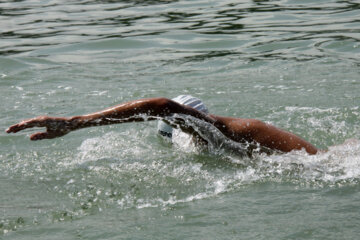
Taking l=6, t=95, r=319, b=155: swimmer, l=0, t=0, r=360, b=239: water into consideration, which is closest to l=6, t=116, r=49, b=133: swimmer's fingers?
l=6, t=95, r=319, b=155: swimmer

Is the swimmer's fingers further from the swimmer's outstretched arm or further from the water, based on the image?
the water

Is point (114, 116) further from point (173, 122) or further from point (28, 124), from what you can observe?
point (28, 124)

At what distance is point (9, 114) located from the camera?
8.22m

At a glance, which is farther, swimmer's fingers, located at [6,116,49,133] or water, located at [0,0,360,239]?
swimmer's fingers, located at [6,116,49,133]

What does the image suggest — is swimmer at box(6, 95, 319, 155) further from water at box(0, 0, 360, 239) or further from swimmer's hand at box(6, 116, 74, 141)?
water at box(0, 0, 360, 239)

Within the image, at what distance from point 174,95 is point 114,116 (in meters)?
3.44

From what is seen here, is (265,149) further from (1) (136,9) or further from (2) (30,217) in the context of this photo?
(1) (136,9)

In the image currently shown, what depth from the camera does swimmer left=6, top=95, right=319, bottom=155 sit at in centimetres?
543

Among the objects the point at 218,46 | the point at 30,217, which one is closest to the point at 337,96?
the point at 218,46

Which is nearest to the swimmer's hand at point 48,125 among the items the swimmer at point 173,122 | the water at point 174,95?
the swimmer at point 173,122

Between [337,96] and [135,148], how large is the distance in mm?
3013

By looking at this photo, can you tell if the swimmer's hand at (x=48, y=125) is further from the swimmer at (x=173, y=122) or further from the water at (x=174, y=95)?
the water at (x=174, y=95)

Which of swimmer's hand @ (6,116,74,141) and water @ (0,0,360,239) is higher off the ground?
swimmer's hand @ (6,116,74,141)

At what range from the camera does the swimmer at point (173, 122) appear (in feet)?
17.8
